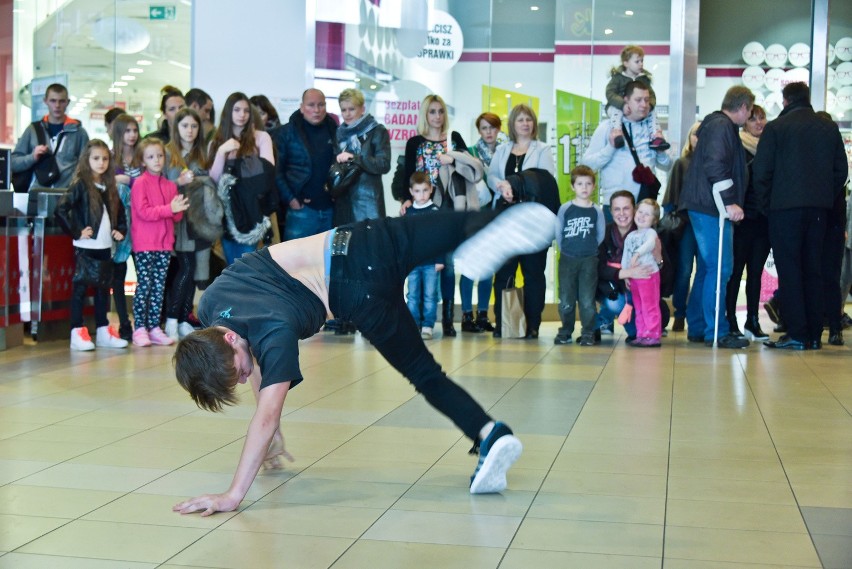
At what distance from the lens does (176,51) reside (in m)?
12.1

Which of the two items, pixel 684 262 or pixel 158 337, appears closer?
pixel 158 337

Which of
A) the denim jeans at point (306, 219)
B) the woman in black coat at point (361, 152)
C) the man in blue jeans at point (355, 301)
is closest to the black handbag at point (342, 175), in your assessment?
the woman in black coat at point (361, 152)

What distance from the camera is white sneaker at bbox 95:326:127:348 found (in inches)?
328

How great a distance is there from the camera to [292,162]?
9.34 meters

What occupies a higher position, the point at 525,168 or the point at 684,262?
the point at 525,168

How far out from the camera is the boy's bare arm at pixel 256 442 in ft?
11.5

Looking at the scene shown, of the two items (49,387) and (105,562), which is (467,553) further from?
(49,387)

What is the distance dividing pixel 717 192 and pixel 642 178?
2.27ft

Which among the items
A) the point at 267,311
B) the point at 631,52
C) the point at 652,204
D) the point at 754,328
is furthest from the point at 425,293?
the point at 267,311

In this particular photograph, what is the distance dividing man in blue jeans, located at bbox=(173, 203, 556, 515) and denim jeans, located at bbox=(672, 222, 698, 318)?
5.75 m

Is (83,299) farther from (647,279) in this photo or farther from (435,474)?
(435,474)

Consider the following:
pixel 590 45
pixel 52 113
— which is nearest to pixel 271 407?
pixel 52 113

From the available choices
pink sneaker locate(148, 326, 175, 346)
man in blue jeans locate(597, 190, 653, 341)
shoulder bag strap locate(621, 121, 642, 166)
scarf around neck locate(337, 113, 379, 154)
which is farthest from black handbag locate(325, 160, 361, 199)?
shoulder bag strap locate(621, 121, 642, 166)

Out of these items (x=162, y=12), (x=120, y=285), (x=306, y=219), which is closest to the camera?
(x=120, y=285)
